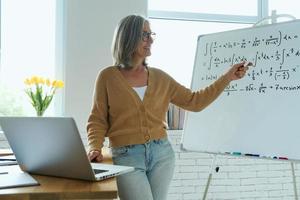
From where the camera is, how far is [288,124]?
187cm

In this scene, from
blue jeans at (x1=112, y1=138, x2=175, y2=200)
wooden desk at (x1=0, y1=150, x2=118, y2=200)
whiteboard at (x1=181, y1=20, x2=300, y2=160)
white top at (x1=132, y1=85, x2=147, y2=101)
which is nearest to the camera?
wooden desk at (x1=0, y1=150, x2=118, y2=200)

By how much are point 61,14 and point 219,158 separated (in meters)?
1.64

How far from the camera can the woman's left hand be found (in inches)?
75.7

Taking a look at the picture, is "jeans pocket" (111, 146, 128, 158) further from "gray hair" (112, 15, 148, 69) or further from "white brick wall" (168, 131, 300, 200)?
"white brick wall" (168, 131, 300, 200)

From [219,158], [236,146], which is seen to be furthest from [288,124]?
[219,158]

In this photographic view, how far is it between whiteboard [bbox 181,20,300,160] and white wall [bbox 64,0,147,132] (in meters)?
0.76

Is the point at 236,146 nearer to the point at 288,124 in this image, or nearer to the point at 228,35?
the point at 288,124

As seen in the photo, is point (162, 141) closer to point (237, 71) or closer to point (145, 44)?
point (145, 44)

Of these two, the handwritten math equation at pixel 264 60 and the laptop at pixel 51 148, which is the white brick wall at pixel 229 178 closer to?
the handwritten math equation at pixel 264 60

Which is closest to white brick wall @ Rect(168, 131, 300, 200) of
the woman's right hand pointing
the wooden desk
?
the woman's right hand pointing

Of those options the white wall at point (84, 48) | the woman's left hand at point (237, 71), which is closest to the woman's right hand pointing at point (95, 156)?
the woman's left hand at point (237, 71)

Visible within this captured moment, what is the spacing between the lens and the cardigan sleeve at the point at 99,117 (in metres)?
1.61

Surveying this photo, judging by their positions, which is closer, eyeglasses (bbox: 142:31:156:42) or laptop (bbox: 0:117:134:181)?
laptop (bbox: 0:117:134:181)

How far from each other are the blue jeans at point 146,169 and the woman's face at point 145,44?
1.34 ft
